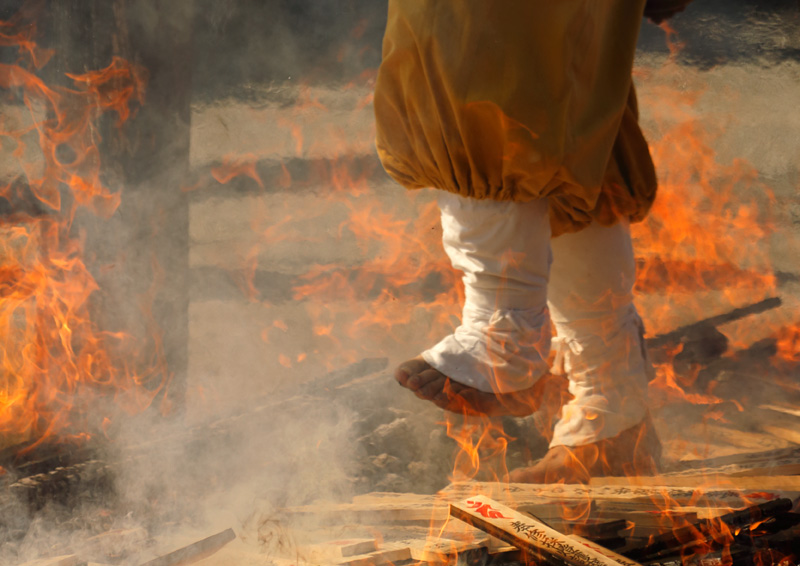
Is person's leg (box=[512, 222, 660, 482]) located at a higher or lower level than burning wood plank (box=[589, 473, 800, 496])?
higher

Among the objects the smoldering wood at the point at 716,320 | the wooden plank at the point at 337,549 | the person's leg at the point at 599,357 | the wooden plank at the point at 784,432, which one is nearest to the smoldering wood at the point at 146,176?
the wooden plank at the point at 337,549

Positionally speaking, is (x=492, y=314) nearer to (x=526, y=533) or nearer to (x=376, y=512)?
(x=526, y=533)

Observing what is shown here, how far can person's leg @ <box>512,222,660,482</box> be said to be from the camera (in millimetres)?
1785

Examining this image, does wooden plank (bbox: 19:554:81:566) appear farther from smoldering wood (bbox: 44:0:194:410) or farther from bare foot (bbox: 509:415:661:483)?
smoldering wood (bbox: 44:0:194:410)

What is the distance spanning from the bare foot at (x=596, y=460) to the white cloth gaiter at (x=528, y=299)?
0.04 metres

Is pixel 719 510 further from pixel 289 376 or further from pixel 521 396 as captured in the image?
pixel 289 376

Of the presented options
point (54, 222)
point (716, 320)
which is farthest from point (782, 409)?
point (54, 222)

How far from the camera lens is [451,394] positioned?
4.92 feet

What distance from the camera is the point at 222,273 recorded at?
319 centimetres

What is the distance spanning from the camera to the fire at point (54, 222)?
2.76m

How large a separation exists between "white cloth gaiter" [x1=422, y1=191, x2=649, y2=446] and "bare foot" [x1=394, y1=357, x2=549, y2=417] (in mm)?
16

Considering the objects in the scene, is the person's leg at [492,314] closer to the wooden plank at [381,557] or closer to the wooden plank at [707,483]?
the wooden plank at [381,557]

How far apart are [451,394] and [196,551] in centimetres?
60

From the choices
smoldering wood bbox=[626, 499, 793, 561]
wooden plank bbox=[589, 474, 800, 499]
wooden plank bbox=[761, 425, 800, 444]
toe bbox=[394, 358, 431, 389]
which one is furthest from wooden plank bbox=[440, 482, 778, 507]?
wooden plank bbox=[761, 425, 800, 444]
